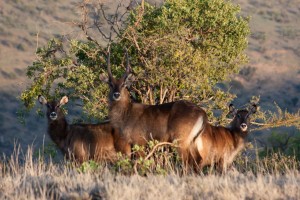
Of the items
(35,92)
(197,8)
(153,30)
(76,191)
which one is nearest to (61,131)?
(35,92)

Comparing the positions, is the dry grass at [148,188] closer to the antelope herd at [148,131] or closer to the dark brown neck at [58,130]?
the antelope herd at [148,131]

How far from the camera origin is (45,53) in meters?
17.9

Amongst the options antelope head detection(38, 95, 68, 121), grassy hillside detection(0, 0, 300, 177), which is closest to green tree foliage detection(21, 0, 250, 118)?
antelope head detection(38, 95, 68, 121)

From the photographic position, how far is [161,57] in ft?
55.7

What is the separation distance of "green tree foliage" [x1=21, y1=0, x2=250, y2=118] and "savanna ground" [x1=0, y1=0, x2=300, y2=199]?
964 mm

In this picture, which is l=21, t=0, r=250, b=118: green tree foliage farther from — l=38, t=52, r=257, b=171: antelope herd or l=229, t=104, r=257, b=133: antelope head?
l=229, t=104, r=257, b=133: antelope head

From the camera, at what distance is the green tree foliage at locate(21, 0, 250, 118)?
16750mm

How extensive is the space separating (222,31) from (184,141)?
5.48 meters

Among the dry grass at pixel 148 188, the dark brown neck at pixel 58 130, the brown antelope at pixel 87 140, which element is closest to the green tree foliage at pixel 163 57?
the dark brown neck at pixel 58 130

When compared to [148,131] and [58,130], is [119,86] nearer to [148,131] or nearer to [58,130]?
Answer: [148,131]

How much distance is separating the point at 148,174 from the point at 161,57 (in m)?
6.69

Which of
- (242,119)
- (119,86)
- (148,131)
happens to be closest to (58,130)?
(119,86)

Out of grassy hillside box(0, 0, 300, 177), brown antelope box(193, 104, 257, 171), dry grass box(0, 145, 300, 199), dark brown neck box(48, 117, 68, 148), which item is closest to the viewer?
dry grass box(0, 145, 300, 199)

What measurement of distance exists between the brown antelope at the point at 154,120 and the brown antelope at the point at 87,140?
0.92m
